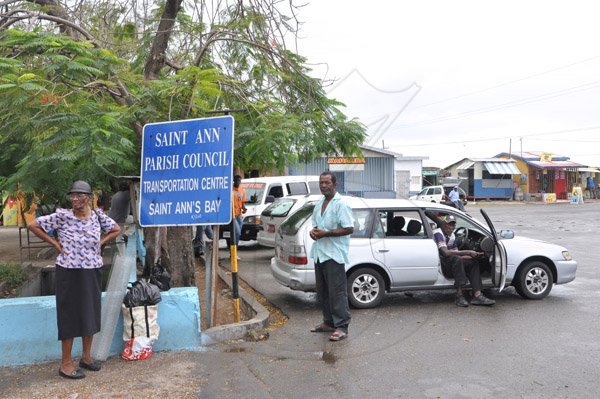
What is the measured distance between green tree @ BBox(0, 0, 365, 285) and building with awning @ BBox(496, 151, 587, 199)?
44985 millimetres

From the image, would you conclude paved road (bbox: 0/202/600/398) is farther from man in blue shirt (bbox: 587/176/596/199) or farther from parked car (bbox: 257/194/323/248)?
man in blue shirt (bbox: 587/176/596/199)

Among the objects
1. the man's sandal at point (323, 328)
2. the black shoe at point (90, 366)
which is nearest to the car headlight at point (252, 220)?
the man's sandal at point (323, 328)

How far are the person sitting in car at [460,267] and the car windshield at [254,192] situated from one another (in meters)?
7.56

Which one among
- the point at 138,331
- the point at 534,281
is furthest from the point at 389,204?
the point at 138,331

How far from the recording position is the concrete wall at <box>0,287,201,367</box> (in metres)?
5.40

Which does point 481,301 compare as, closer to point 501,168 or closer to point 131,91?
point 131,91

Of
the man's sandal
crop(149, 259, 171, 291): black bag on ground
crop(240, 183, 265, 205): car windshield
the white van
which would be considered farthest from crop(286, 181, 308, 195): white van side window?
crop(149, 259, 171, 291): black bag on ground

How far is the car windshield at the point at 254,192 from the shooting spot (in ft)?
48.7

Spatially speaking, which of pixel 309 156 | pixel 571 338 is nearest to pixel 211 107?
pixel 309 156

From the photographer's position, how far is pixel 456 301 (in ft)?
25.9

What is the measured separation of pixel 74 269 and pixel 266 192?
9.98 metres

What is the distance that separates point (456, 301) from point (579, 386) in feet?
10.2

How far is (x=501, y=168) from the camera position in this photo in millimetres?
46531

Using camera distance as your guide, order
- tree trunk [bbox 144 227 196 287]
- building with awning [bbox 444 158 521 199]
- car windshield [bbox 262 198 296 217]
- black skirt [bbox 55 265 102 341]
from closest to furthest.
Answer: black skirt [bbox 55 265 102 341], tree trunk [bbox 144 227 196 287], car windshield [bbox 262 198 296 217], building with awning [bbox 444 158 521 199]
